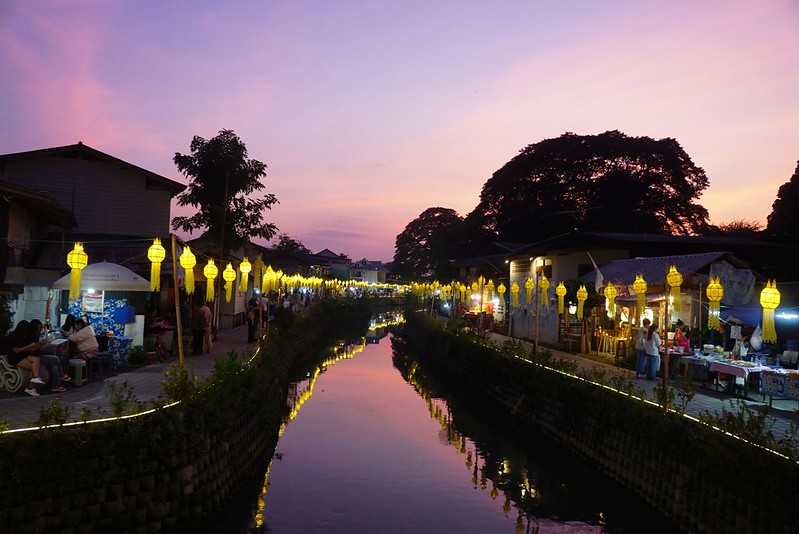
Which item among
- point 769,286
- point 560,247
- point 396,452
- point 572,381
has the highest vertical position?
point 560,247

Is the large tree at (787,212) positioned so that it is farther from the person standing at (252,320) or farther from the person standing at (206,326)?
the person standing at (206,326)

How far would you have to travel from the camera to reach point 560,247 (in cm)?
2438

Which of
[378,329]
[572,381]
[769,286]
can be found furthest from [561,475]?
[378,329]

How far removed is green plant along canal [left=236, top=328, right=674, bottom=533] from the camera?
10039 millimetres

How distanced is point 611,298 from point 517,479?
8.40m

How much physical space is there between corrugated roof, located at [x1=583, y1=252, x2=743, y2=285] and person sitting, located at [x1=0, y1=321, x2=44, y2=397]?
15.1m

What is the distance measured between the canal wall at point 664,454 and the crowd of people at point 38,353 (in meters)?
A: 10.3

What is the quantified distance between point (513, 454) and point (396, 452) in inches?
111

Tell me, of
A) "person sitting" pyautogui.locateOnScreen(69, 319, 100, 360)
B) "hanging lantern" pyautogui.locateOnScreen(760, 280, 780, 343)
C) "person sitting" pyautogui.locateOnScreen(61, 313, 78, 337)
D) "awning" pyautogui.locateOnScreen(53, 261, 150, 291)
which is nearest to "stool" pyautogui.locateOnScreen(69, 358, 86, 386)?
"person sitting" pyautogui.locateOnScreen(69, 319, 100, 360)

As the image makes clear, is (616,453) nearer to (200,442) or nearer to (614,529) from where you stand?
(614,529)

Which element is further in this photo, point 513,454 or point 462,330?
point 462,330

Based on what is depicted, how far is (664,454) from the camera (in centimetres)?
954

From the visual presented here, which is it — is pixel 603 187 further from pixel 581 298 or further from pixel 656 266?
pixel 656 266

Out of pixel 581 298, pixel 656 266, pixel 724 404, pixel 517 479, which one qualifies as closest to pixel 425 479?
pixel 517 479
